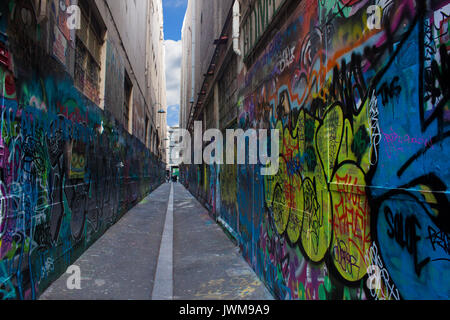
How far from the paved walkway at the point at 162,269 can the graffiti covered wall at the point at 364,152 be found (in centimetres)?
109

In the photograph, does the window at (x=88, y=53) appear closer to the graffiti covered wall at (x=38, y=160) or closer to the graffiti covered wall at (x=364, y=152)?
the graffiti covered wall at (x=38, y=160)

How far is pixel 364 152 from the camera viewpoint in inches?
87.4

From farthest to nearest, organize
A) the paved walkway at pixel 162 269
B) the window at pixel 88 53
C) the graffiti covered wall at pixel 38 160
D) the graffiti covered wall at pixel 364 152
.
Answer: the window at pixel 88 53 < the paved walkway at pixel 162 269 < the graffiti covered wall at pixel 38 160 < the graffiti covered wall at pixel 364 152

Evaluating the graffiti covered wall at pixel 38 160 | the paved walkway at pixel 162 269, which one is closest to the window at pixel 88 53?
the graffiti covered wall at pixel 38 160

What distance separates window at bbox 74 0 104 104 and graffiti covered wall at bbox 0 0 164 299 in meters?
0.67

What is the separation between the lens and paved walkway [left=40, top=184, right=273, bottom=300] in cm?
441

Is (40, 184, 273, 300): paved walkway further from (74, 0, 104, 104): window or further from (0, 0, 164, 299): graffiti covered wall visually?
(74, 0, 104, 104): window

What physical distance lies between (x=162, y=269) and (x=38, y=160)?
2839 millimetres

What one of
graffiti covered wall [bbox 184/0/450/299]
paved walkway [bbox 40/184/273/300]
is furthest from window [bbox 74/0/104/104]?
graffiti covered wall [bbox 184/0/450/299]

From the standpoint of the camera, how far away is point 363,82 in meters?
2.27

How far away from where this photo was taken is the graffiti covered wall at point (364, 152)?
1650 millimetres

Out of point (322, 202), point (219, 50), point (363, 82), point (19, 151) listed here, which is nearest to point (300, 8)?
point (363, 82)
